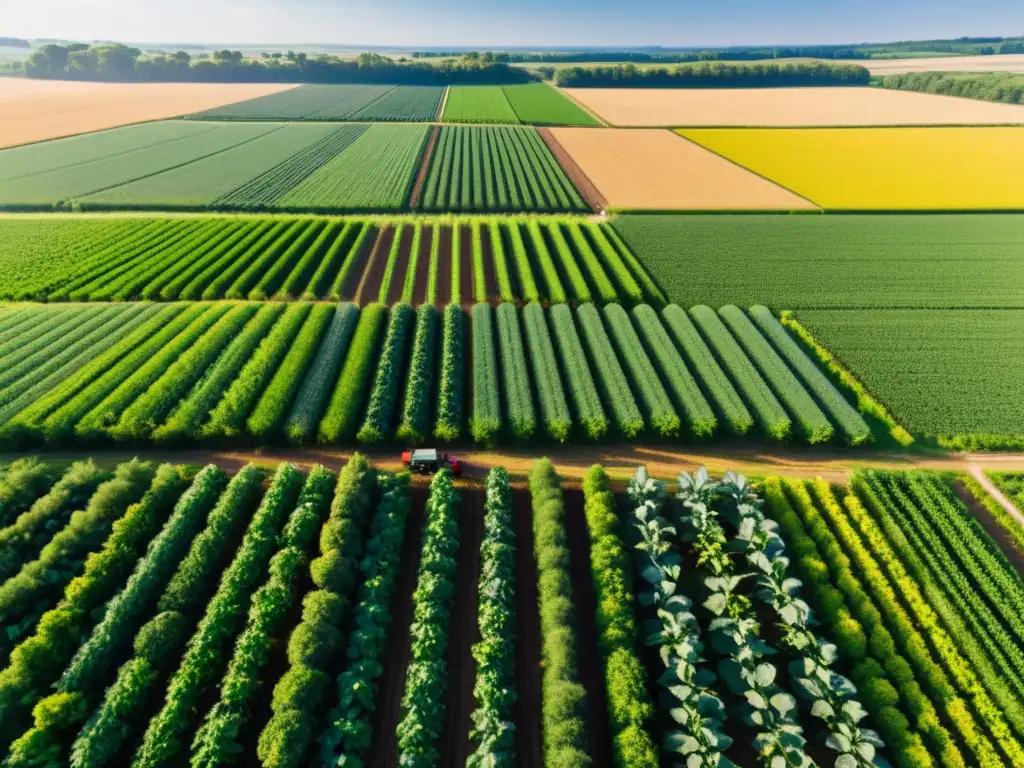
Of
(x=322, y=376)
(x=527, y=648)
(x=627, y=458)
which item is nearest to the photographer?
(x=527, y=648)

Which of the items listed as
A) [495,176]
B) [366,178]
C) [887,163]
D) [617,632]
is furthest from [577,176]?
[617,632]

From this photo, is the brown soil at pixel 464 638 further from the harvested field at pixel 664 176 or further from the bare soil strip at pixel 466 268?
the harvested field at pixel 664 176

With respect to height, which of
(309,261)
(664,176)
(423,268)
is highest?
(664,176)

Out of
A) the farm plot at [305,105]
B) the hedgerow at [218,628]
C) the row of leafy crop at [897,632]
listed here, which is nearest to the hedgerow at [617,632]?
the row of leafy crop at [897,632]

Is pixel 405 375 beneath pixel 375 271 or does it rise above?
beneath

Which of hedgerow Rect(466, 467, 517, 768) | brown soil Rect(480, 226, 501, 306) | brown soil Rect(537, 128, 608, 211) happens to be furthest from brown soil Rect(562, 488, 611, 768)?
brown soil Rect(537, 128, 608, 211)

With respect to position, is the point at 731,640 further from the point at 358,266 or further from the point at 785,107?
the point at 785,107
